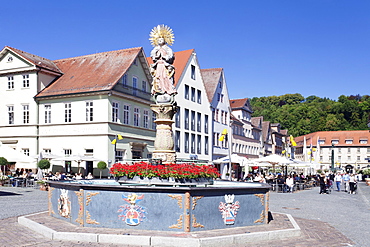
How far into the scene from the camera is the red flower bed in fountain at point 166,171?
12.0 meters

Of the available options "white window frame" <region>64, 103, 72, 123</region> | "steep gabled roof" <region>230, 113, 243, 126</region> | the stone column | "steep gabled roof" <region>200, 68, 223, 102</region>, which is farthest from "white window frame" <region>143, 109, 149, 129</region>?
the stone column

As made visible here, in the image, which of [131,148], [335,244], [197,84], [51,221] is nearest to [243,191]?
[335,244]

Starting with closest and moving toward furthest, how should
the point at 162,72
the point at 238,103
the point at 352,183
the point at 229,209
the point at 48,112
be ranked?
the point at 229,209 < the point at 162,72 < the point at 352,183 < the point at 48,112 < the point at 238,103

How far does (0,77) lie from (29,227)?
32778 mm

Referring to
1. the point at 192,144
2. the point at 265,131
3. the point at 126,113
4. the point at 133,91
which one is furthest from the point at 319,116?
the point at 126,113

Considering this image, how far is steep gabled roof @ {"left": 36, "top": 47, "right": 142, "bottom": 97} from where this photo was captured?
37406 millimetres

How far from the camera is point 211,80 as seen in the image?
5850 cm

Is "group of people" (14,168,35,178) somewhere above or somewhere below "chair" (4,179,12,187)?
above

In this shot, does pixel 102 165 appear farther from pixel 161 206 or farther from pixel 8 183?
pixel 161 206

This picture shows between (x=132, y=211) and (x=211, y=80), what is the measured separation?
160 ft

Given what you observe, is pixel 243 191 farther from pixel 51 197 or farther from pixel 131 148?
pixel 131 148

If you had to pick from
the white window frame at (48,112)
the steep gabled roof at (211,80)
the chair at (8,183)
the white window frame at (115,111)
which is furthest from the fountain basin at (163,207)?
the steep gabled roof at (211,80)

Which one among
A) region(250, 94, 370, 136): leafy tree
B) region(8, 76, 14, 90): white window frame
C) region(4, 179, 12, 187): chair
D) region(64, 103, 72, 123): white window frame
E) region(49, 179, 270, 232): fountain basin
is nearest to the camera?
region(49, 179, 270, 232): fountain basin

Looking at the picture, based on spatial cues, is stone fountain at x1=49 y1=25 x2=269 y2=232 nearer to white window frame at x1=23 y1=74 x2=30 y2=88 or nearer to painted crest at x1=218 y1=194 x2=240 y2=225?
painted crest at x1=218 y1=194 x2=240 y2=225
